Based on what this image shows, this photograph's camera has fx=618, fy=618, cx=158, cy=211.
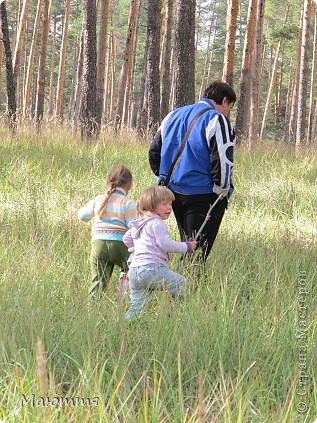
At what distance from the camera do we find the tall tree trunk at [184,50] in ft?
33.3

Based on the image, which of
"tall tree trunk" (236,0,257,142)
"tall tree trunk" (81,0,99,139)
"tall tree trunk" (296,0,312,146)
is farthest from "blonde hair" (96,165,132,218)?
"tall tree trunk" (296,0,312,146)

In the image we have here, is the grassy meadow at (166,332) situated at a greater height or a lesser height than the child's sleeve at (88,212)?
lesser

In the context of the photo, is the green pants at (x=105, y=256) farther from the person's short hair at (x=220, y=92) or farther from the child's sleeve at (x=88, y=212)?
the person's short hair at (x=220, y=92)

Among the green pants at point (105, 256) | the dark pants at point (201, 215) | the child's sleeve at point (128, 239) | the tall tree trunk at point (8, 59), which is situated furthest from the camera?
the tall tree trunk at point (8, 59)

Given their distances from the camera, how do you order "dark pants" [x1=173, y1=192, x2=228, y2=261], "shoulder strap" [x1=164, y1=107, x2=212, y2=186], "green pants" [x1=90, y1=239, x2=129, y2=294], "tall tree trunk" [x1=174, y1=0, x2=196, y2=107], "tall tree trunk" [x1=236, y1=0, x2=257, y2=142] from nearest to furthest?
"green pants" [x1=90, y1=239, x2=129, y2=294]
"shoulder strap" [x1=164, y1=107, x2=212, y2=186]
"dark pants" [x1=173, y1=192, x2=228, y2=261]
"tall tree trunk" [x1=174, y1=0, x2=196, y2=107]
"tall tree trunk" [x1=236, y1=0, x2=257, y2=142]

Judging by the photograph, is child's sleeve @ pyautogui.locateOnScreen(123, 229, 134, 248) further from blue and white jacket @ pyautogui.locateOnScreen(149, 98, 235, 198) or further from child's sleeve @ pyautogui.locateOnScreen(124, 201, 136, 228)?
blue and white jacket @ pyautogui.locateOnScreen(149, 98, 235, 198)

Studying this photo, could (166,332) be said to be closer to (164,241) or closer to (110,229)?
(164,241)

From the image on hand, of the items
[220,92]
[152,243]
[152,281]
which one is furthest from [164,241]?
[220,92]

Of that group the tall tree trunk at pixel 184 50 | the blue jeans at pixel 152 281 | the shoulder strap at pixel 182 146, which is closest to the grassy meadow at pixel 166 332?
the blue jeans at pixel 152 281

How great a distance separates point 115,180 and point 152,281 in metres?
0.97

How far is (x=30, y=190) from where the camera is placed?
6820 mm

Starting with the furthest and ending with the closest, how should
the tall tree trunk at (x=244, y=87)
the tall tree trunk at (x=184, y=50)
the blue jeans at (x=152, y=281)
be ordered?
the tall tree trunk at (x=244, y=87), the tall tree trunk at (x=184, y=50), the blue jeans at (x=152, y=281)

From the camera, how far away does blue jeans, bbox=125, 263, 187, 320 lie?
158 inches

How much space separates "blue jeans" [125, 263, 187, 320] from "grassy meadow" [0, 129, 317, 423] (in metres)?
0.12
